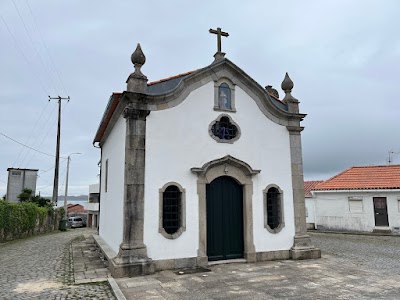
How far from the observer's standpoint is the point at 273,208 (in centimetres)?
977

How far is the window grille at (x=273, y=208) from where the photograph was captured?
31.5 ft

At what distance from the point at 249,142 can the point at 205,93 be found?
Result: 196 centimetres

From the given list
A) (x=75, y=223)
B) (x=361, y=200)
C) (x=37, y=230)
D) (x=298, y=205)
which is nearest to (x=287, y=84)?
(x=298, y=205)

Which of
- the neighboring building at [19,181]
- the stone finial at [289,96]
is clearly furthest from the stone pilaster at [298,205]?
the neighboring building at [19,181]

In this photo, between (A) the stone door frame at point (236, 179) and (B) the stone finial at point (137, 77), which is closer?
(B) the stone finial at point (137, 77)

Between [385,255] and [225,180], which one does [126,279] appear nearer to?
[225,180]

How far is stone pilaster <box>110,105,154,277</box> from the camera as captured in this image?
743 cm

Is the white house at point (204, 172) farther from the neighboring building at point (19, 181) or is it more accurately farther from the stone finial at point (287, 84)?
the neighboring building at point (19, 181)

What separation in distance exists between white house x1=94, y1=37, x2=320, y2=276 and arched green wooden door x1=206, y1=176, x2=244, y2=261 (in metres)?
0.03

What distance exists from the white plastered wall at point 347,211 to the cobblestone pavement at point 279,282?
10.7m

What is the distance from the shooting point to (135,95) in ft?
26.9

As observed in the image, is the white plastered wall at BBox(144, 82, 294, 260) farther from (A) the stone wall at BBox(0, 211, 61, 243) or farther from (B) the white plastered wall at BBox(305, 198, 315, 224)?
(B) the white plastered wall at BBox(305, 198, 315, 224)

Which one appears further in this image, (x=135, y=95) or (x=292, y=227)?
(x=292, y=227)

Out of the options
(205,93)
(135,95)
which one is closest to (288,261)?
(205,93)
